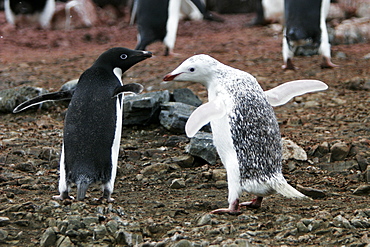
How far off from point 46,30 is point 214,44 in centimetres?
396

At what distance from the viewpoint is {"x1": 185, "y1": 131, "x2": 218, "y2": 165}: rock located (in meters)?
4.32

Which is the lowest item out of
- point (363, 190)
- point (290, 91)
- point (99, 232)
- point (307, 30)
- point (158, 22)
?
point (158, 22)

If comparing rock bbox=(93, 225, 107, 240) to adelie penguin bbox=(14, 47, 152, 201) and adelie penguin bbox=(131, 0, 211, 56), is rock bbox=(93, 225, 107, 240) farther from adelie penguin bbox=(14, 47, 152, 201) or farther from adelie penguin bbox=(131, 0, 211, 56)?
adelie penguin bbox=(131, 0, 211, 56)

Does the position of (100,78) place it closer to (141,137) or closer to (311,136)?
(141,137)

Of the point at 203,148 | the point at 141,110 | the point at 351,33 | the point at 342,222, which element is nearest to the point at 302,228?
the point at 342,222

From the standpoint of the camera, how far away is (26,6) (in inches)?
468

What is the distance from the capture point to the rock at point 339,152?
4352mm

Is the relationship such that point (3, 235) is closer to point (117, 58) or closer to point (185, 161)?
point (117, 58)

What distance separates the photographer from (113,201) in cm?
346

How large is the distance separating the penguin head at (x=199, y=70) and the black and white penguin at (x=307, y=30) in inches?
176

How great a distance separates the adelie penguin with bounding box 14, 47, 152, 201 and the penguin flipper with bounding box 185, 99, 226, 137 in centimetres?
53

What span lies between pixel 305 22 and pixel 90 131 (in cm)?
520

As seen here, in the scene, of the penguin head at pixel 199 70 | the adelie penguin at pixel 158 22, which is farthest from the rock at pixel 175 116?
the adelie penguin at pixel 158 22

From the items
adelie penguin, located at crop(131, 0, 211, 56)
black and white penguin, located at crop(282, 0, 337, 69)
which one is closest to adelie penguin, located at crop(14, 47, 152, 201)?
black and white penguin, located at crop(282, 0, 337, 69)
